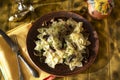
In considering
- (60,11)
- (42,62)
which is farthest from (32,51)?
(60,11)

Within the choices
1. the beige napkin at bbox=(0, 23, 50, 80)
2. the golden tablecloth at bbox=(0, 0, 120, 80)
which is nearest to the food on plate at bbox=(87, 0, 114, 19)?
the golden tablecloth at bbox=(0, 0, 120, 80)

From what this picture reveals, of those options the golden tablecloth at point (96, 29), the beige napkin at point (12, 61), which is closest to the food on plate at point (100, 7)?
the golden tablecloth at point (96, 29)

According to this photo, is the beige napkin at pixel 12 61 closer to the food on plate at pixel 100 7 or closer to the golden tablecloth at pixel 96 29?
the golden tablecloth at pixel 96 29

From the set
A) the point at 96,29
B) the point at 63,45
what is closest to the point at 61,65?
the point at 63,45

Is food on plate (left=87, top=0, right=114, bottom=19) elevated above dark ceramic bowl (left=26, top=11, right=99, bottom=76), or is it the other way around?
food on plate (left=87, top=0, right=114, bottom=19)

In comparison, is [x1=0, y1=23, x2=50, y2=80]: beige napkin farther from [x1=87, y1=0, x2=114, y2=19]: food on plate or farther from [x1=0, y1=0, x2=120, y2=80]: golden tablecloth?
[x1=87, y1=0, x2=114, y2=19]: food on plate
